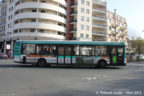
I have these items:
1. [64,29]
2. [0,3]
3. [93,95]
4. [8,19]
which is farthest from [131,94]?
[0,3]

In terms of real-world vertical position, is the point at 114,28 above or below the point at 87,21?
below

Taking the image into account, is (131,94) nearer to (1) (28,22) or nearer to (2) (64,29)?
(1) (28,22)

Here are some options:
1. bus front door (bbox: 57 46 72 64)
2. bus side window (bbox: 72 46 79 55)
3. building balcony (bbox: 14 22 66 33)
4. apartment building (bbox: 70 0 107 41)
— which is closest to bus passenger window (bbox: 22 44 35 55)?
bus front door (bbox: 57 46 72 64)

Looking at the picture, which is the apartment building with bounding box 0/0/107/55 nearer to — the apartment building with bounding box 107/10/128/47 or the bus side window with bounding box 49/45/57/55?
the apartment building with bounding box 107/10/128/47

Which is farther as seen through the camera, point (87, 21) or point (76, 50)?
point (87, 21)

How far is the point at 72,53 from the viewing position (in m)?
15.1

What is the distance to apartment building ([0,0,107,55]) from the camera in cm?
3741

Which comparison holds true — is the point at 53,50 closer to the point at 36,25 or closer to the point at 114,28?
the point at 36,25

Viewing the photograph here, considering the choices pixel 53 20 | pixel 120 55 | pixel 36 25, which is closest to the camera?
pixel 120 55

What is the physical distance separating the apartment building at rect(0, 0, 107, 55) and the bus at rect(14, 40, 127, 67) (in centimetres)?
2195

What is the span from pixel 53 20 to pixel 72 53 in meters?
26.8

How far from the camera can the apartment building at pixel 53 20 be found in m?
37.4

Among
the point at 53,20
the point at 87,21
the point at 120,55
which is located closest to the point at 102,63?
the point at 120,55

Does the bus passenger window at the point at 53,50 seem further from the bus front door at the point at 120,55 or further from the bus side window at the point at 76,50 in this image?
the bus front door at the point at 120,55
